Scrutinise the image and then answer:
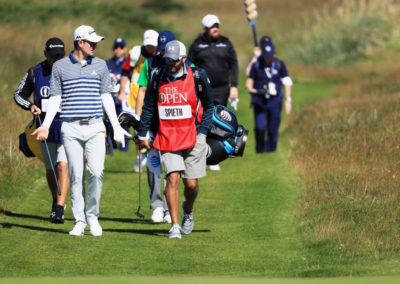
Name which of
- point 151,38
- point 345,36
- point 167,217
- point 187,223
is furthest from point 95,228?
point 345,36

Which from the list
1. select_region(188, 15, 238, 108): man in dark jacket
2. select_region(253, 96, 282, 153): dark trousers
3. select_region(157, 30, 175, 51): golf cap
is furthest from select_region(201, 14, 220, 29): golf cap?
select_region(157, 30, 175, 51): golf cap

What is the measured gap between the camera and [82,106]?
443 inches

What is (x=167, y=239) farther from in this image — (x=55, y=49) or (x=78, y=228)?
(x=55, y=49)

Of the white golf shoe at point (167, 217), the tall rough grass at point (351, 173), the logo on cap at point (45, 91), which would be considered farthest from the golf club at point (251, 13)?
the logo on cap at point (45, 91)

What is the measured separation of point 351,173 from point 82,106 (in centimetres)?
452

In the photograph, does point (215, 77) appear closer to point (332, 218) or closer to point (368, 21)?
point (332, 218)

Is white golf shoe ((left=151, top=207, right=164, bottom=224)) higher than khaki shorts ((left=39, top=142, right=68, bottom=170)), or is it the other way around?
khaki shorts ((left=39, top=142, right=68, bottom=170))

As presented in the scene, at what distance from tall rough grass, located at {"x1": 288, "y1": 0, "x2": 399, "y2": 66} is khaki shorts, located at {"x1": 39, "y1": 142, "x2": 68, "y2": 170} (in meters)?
28.5

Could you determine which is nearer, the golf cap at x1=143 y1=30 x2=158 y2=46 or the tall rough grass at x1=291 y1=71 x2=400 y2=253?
the tall rough grass at x1=291 y1=71 x2=400 y2=253

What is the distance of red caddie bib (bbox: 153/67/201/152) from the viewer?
11.1 metres

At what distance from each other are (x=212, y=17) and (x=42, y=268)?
6.76 m

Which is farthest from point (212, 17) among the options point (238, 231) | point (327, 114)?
point (327, 114)

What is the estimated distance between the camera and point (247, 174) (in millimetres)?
16609

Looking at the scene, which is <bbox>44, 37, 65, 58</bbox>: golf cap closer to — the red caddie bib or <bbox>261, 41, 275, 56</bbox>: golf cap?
the red caddie bib
